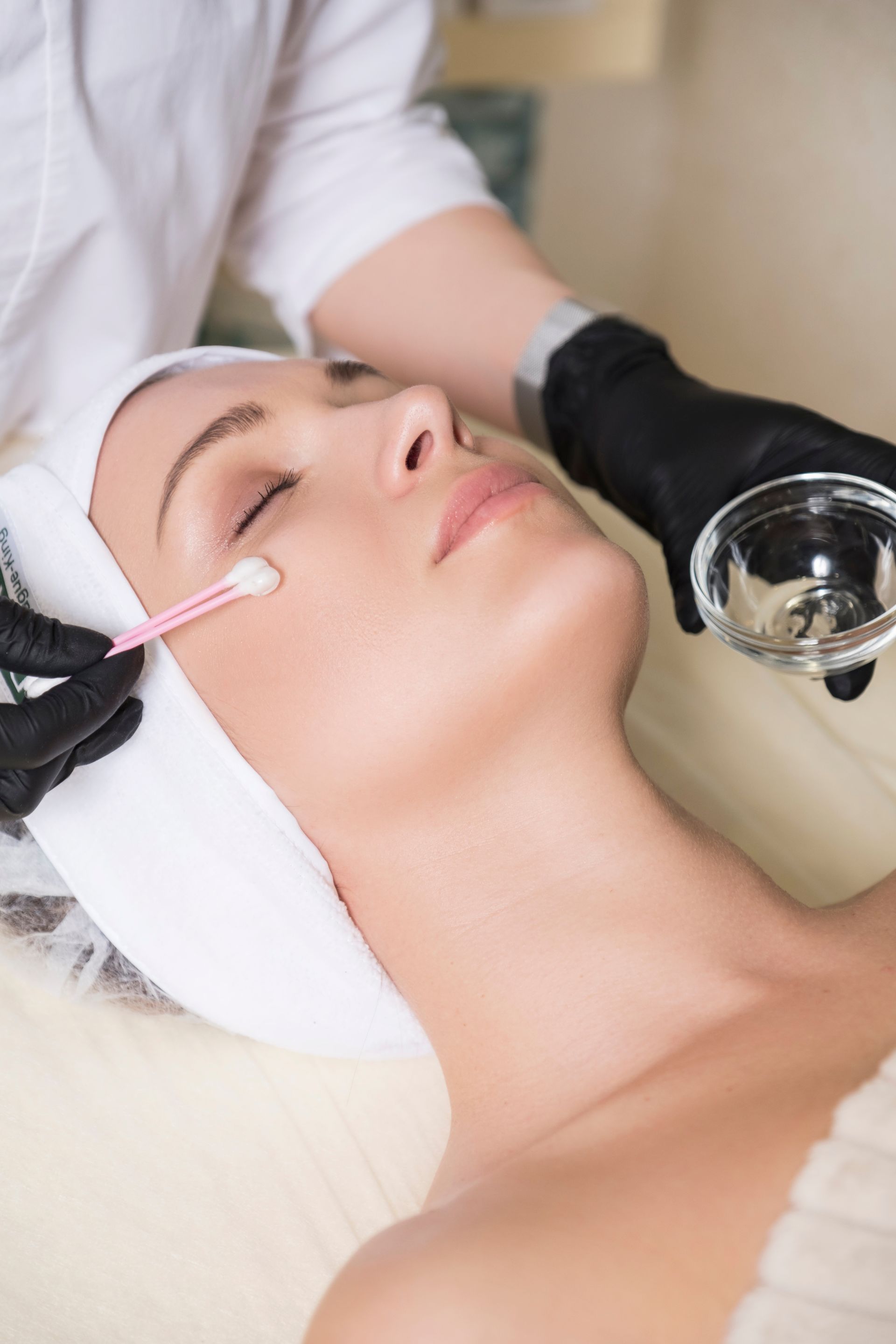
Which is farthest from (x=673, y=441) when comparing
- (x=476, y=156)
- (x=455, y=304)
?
(x=476, y=156)

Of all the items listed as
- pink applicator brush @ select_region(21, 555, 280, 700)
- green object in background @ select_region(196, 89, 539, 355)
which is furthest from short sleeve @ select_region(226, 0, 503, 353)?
green object in background @ select_region(196, 89, 539, 355)

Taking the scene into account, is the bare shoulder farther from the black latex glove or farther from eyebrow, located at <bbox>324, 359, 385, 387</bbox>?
eyebrow, located at <bbox>324, 359, 385, 387</bbox>

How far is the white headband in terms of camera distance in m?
1.16

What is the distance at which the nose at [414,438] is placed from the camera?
1.08 m

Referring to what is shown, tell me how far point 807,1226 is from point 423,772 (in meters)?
0.49

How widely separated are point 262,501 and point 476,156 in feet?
8.26

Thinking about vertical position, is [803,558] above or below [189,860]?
above

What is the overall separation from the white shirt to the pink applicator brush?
0.56 meters

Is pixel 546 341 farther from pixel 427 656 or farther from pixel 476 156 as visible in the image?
pixel 476 156

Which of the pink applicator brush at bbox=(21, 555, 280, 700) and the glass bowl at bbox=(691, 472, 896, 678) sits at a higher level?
the pink applicator brush at bbox=(21, 555, 280, 700)

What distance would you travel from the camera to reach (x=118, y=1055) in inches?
51.6

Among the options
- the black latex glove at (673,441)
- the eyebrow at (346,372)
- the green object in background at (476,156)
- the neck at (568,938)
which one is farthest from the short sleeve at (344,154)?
the green object in background at (476,156)

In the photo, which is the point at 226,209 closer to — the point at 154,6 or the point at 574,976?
the point at 154,6

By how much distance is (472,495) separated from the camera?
108 cm
